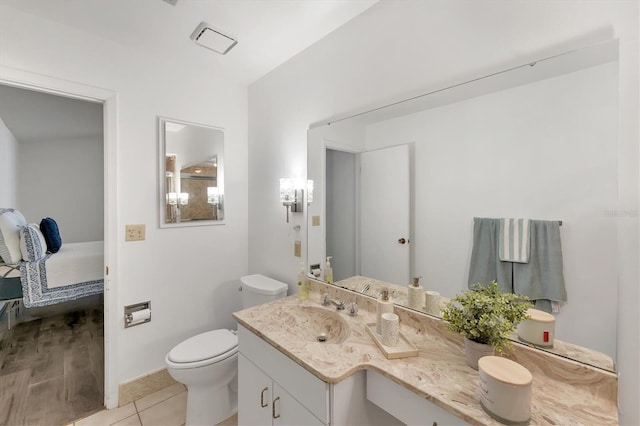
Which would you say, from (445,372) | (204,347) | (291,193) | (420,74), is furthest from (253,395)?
(420,74)

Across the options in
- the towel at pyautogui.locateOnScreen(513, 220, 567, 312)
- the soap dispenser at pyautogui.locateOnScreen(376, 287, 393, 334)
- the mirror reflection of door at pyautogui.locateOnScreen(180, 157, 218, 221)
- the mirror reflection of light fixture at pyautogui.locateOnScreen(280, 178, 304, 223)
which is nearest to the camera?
the towel at pyautogui.locateOnScreen(513, 220, 567, 312)

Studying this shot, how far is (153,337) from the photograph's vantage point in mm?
1981

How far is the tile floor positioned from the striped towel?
186 cm

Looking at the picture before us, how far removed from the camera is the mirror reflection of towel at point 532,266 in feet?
2.98

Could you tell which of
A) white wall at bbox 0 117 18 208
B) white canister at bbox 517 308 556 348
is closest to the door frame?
white canister at bbox 517 308 556 348

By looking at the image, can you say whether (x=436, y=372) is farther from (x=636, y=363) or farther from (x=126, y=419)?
(x=126, y=419)

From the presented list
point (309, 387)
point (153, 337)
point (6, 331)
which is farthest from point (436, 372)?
point (6, 331)

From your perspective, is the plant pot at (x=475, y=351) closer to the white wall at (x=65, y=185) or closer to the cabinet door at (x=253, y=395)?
the cabinet door at (x=253, y=395)

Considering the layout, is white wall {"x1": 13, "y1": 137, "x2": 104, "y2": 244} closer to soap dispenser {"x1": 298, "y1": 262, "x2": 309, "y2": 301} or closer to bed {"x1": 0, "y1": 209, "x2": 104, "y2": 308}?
bed {"x1": 0, "y1": 209, "x2": 104, "y2": 308}

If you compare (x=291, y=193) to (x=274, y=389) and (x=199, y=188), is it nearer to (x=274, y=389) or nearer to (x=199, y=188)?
(x=199, y=188)

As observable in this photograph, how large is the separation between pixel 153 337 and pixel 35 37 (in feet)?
6.62

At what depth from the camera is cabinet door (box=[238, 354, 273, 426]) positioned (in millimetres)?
1223

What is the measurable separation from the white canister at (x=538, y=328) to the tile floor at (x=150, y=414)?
5.71ft

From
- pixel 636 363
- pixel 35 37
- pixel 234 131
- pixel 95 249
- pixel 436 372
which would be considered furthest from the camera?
pixel 95 249
